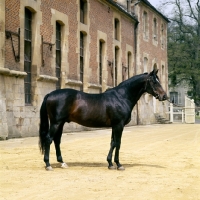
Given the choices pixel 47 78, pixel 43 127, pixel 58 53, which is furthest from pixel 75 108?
pixel 58 53

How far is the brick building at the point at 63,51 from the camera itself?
1518 cm

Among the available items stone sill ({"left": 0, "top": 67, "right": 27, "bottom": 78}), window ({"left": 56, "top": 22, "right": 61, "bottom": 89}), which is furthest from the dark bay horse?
window ({"left": 56, "top": 22, "right": 61, "bottom": 89})

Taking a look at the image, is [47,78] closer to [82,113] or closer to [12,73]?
[12,73]

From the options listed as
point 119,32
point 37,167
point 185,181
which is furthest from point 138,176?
point 119,32

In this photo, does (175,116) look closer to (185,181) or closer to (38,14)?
(38,14)

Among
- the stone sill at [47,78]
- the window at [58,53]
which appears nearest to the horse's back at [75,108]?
the stone sill at [47,78]

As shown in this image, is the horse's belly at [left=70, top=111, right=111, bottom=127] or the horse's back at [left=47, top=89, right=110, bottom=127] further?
the horse's belly at [left=70, top=111, right=111, bottom=127]

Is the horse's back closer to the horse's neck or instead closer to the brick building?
the horse's neck

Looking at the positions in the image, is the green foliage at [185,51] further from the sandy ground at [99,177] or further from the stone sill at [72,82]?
the sandy ground at [99,177]

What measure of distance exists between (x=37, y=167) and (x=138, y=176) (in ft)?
7.04

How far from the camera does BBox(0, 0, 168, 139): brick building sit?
15.2 m

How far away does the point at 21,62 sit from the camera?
15820 mm

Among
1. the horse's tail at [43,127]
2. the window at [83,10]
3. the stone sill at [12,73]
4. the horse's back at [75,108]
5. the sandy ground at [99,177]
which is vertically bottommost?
the sandy ground at [99,177]

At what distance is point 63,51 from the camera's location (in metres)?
19.5
